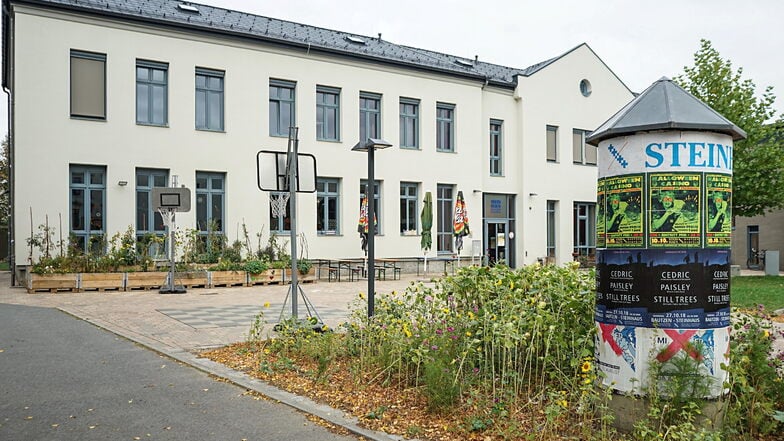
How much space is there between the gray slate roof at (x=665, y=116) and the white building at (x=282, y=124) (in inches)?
779

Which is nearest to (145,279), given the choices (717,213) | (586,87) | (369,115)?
(369,115)

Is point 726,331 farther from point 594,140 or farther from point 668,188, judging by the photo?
point 594,140

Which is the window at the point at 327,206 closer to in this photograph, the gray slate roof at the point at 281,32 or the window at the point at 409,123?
the window at the point at 409,123

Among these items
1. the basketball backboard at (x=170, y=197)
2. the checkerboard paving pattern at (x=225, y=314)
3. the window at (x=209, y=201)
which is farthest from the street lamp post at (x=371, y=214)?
the window at (x=209, y=201)

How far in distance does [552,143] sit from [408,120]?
8360mm

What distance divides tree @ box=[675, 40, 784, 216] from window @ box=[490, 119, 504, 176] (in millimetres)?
8998

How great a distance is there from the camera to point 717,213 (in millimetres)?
4961

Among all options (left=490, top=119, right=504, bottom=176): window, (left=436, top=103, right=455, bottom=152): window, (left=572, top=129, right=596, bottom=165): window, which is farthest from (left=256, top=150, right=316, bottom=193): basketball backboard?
(left=572, top=129, right=596, bottom=165): window

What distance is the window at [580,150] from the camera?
34.4m

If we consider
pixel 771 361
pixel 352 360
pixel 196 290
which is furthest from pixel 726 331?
pixel 196 290

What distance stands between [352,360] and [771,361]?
3.91m

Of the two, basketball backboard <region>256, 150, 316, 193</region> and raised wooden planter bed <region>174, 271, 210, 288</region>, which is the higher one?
basketball backboard <region>256, 150, 316, 193</region>

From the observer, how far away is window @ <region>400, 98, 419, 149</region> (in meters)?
28.9

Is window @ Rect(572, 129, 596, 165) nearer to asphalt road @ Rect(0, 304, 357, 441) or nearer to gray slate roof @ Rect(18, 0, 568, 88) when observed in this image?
gray slate roof @ Rect(18, 0, 568, 88)
